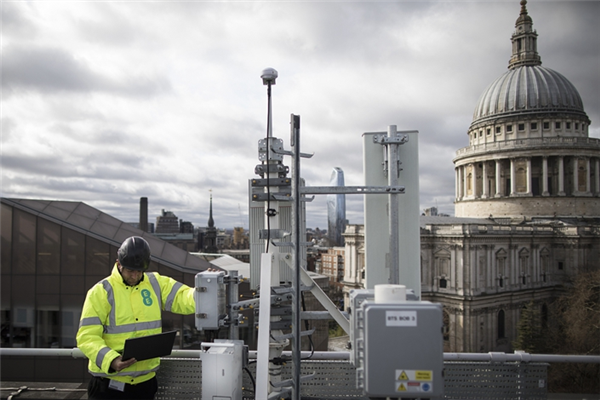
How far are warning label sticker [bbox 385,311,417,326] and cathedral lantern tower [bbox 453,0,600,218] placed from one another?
61.6m

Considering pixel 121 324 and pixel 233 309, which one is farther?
pixel 233 309

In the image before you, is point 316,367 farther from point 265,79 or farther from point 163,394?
point 265,79

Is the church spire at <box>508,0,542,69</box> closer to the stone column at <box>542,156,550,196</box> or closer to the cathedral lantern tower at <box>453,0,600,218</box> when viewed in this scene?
the cathedral lantern tower at <box>453,0,600,218</box>

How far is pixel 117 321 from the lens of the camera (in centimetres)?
398

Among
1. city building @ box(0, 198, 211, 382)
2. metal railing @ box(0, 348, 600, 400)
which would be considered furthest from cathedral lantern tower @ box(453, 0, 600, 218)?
metal railing @ box(0, 348, 600, 400)

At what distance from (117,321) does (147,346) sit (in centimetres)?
41

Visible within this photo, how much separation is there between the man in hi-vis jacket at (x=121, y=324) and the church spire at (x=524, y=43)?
74.5 metres

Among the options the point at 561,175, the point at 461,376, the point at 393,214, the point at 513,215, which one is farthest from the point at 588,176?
the point at 393,214

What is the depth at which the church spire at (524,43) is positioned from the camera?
65750 mm

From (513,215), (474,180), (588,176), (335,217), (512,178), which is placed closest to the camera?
(588,176)

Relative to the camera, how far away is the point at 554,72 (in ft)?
211

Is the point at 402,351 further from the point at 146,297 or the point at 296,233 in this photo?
the point at 146,297

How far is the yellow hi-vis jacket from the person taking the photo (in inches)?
147

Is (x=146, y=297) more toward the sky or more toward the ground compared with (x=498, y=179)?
more toward the ground
